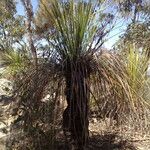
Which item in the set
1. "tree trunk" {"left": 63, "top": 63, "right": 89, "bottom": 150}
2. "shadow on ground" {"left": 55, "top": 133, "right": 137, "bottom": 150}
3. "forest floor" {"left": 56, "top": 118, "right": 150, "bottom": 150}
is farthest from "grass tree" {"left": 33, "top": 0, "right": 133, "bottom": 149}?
"forest floor" {"left": 56, "top": 118, "right": 150, "bottom": 150}

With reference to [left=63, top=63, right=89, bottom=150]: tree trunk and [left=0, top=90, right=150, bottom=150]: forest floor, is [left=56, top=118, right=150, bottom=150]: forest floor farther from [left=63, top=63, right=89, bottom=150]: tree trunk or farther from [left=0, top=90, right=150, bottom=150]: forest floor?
[left=63, top=63, right=89, bottom=150]: tree trunk

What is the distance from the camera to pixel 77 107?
16.5ft

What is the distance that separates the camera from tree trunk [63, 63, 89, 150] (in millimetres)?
4957

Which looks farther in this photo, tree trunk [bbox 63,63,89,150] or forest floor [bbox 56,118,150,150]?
forest floor [bbox 56,118,150,150]

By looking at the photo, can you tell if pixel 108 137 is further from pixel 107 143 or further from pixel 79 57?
pixel 79 57

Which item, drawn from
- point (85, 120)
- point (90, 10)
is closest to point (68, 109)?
point (85, 120)

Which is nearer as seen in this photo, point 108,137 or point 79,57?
point 79,57

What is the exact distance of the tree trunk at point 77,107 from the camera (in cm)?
496

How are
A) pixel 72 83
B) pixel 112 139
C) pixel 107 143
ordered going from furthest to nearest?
pixel 112 139 < pixel 107 143 < pixel 72 83

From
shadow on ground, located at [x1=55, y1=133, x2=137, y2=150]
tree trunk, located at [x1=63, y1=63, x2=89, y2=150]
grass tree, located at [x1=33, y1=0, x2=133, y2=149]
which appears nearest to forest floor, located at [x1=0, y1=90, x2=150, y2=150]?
shadow on ground, located at [x1=55, y1=133, x2=137, y2=150]

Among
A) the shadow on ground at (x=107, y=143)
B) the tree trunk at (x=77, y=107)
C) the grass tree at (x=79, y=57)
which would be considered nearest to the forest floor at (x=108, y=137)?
→ the shadow on ground at (x=107, y=143)

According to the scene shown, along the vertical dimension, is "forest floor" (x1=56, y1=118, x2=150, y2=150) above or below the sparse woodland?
below

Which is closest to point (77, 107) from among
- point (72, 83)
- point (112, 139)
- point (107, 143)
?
point (72, 83)

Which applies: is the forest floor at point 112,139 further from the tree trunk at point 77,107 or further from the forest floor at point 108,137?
the tree trunk at point 77,107
